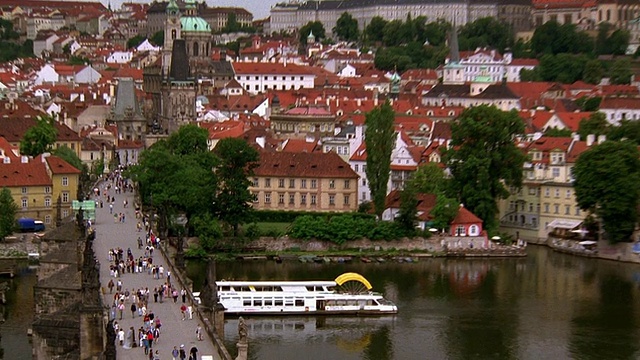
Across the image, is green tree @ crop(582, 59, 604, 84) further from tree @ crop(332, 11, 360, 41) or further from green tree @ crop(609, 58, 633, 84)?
tree @ crop(332, 11, 360, 41)

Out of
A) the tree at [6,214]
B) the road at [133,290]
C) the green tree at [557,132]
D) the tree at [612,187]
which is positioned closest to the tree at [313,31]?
the green tree at [557,132]

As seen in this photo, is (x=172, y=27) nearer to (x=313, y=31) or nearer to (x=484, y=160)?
(x=313, y=31)

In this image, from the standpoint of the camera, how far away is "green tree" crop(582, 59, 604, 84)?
9731 cm

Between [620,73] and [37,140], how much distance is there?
181 ft

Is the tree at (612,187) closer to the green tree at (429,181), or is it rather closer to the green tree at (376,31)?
the green tree at (429,181)

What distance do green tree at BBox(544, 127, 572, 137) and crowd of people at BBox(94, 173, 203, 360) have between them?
31251mm

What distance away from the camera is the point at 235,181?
147 ft

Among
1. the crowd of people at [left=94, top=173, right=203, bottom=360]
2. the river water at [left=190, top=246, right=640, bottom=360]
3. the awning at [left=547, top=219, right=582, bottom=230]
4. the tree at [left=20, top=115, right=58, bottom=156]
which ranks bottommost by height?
the river water at [left=190, top=246, right=640, bottom=360]

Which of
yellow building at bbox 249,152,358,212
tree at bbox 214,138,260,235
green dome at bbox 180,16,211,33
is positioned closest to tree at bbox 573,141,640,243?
yellow building at bbox 249,152,358,212

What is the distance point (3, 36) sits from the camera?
487 feet

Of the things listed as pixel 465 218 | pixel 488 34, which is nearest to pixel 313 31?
pixel 488 34

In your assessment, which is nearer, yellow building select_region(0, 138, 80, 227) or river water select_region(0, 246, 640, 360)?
river water select_region(0, 246, 640, 360)

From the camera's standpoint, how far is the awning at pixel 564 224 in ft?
155

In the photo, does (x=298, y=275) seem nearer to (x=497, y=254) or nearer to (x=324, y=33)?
(x=497, y=254)
